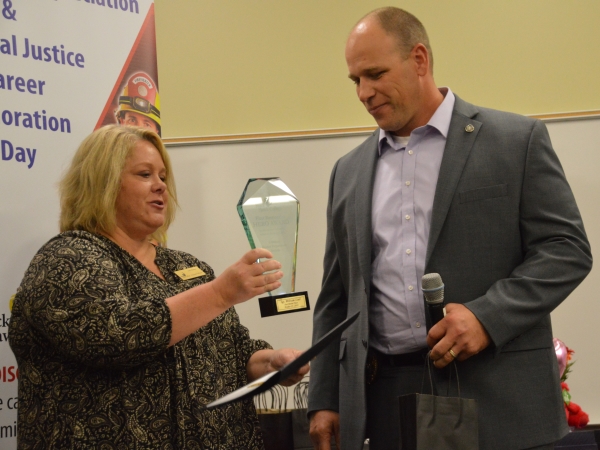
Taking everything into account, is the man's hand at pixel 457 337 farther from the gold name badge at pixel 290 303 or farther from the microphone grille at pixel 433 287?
the gold name badge at pixel 290 303

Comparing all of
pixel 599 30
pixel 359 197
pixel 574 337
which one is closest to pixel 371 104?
pixel 359 197

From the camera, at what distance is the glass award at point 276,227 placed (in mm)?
1774

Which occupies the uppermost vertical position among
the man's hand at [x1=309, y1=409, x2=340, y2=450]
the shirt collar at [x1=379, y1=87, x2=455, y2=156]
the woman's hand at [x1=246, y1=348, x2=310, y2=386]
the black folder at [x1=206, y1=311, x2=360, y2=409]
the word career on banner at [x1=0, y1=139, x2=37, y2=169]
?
the word career on banner at [x1=0, y1=139, x2=37, y2=169]

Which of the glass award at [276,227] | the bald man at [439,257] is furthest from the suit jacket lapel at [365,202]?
the glass award at [276,227]

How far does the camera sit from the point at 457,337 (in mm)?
1496

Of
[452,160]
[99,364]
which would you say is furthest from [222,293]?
[452,160]

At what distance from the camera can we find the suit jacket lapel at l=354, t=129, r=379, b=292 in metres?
1.80

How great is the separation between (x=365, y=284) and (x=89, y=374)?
74cm

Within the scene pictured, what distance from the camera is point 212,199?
3.79m

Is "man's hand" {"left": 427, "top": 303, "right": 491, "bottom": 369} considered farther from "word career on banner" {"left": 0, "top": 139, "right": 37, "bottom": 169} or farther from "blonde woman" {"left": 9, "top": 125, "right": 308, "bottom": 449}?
"word career on banner" {"left": 0, "top": 139, "right": 37, "bottom": 169}

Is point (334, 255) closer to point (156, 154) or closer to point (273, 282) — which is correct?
point (273, 282)

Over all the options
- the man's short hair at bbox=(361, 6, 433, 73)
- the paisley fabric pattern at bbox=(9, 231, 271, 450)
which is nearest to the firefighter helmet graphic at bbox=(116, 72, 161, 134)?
the paisley fabric pattern at bbox=(9, 231, 271, 450)

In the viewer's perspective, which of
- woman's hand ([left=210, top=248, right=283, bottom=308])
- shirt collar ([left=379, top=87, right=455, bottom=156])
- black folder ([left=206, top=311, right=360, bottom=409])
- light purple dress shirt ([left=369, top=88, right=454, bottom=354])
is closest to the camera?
black folder ([left=206, top=311, right=360, bottom=409])

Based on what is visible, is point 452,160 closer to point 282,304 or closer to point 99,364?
point 282,304
